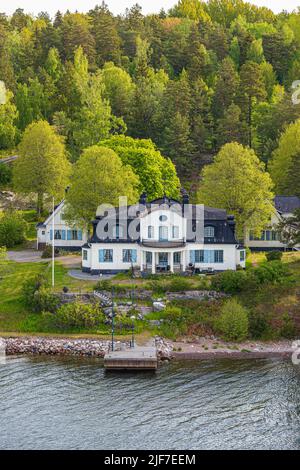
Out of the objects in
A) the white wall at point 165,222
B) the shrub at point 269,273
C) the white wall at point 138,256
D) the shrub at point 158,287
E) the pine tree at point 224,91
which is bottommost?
the shrub at point 158,287

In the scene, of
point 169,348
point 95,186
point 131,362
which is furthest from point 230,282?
point 95,186

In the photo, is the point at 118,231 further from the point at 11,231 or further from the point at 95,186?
the point at 11,231

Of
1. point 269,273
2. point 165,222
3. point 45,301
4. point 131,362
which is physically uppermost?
point 165,222

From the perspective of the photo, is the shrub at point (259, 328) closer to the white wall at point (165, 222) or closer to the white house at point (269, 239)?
the white wall at point (165, 222)

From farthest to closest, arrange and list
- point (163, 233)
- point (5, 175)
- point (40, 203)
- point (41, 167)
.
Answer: point (5, 175) < point (40, 203) < point (41, 167) < point (163, 233)

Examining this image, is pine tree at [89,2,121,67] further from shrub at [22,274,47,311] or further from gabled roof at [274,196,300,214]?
shrub at [22,274,47,311]

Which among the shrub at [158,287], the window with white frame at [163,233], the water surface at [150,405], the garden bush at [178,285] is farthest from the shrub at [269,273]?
the water surface at [150,405]

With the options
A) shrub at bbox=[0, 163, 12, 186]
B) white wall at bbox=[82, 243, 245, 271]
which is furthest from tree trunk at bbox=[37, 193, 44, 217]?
white wall at bbox=[82, 243, 245, 271]
